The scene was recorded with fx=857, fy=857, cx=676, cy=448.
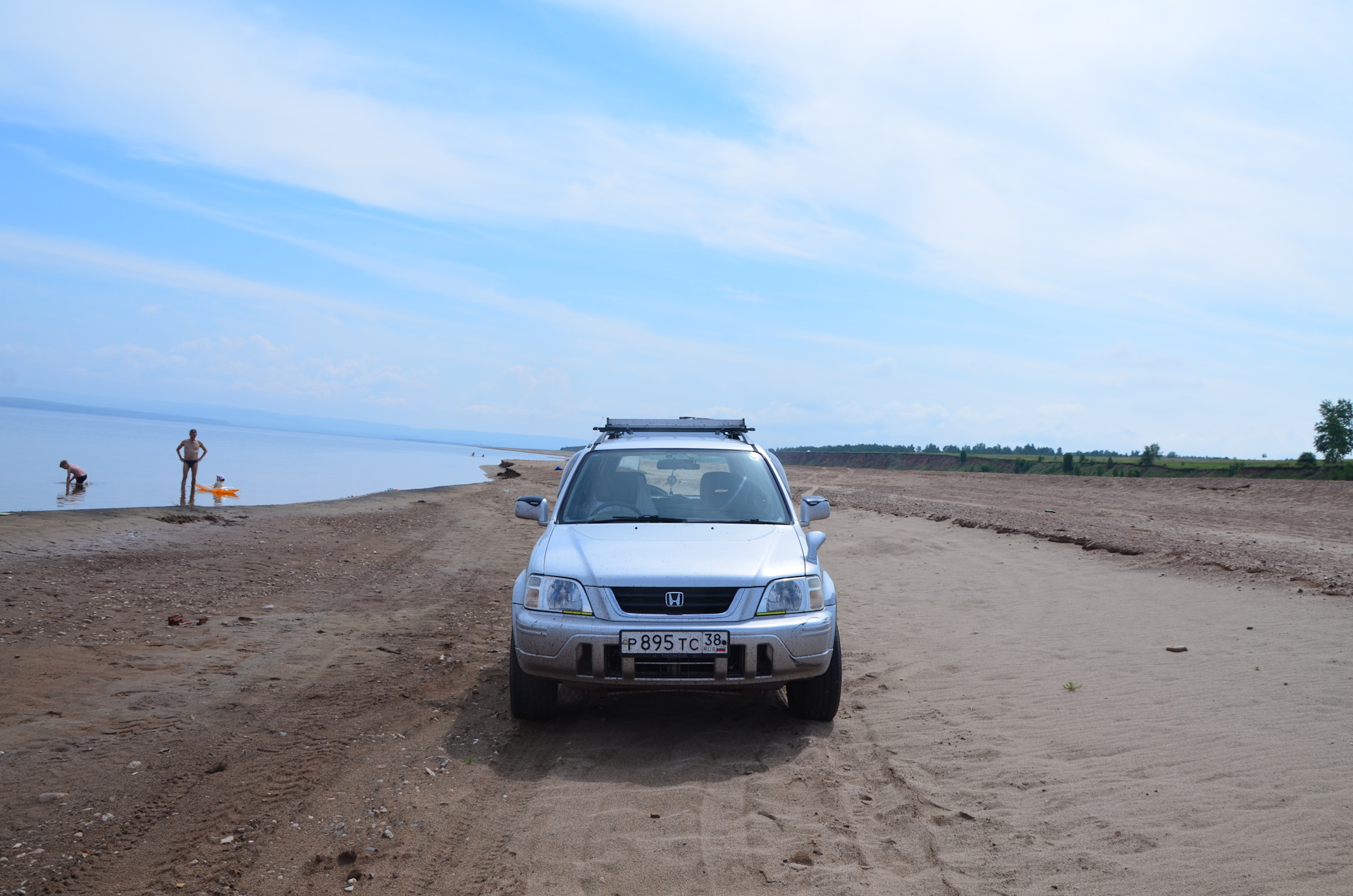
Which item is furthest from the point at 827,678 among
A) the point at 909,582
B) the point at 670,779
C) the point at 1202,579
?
the point at 1202,579

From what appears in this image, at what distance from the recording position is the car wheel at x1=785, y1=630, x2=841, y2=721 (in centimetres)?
550

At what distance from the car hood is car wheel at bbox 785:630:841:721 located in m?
0.71

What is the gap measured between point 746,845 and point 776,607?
1552 mm

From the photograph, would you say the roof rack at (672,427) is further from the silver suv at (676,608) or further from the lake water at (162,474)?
the lake water at (162,474)

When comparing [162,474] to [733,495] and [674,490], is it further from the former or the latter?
[733,495]

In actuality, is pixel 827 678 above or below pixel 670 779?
above

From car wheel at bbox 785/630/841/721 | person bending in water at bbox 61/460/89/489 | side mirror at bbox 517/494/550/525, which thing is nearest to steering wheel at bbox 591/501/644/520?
side mirror at bbox 517/494/550/525

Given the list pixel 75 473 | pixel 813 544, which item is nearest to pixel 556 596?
pixel 813 544

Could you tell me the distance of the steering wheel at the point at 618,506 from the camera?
6.21 m

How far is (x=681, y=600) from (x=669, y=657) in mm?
332

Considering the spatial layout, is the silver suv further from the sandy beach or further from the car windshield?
the sandy beach

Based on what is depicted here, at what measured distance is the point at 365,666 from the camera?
698 centimetres

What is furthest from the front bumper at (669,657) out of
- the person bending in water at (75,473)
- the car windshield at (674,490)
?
the person bending in water at (75,473)

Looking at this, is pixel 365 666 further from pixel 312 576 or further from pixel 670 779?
pixel 312 576
